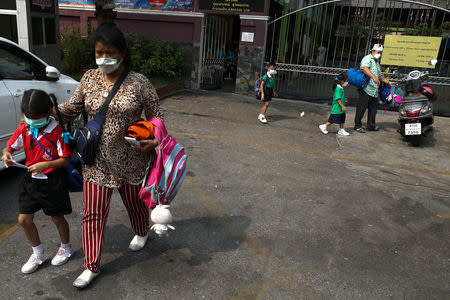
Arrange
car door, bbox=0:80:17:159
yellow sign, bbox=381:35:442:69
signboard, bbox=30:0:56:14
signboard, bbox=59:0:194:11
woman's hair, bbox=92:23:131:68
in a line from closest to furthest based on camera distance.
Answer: woman's hair, bbox=92:23:131:68
car door, bbox=0:80:17:159
signboard, bbox=30:0:56:14
yellow sign, bbox=381:35:442:69
signboard, bbox=59:0:194:11

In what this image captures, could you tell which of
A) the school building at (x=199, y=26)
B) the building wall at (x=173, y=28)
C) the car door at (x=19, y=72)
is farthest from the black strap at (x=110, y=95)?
the building wall at (x=173, y=28)

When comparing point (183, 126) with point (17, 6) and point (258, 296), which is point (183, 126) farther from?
point (258, 296)

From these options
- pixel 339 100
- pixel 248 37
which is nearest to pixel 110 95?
pixel 339 100

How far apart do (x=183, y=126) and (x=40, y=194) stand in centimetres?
492

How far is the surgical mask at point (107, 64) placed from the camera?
267 centimetres

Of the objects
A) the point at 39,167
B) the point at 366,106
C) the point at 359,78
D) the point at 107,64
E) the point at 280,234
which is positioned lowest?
the point at 280,234

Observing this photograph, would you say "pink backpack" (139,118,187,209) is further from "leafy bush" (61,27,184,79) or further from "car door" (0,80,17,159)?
"leafy bush" (61,27,184,79)

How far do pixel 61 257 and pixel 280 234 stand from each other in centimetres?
202

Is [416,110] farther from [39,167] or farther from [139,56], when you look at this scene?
[139,56]

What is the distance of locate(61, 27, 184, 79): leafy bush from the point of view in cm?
1042

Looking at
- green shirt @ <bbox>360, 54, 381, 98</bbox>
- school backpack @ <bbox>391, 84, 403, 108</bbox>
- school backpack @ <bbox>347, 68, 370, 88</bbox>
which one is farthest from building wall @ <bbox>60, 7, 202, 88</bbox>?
school backpack @ <bbox>391, 84, 403, 108</bbox>

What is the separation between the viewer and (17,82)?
4.47 metres

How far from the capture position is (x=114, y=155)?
2.83 meters

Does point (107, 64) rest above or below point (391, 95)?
above
